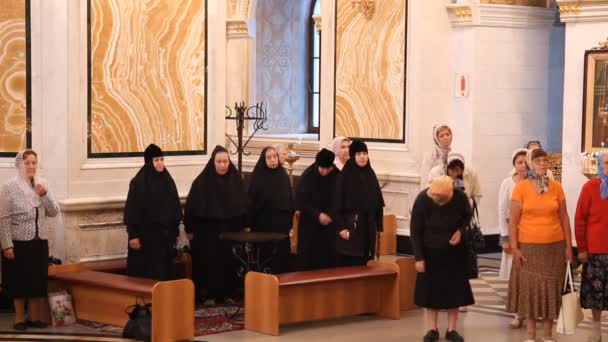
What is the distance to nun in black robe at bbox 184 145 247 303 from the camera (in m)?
9.90

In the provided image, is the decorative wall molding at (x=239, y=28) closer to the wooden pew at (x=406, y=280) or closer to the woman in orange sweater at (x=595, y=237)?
the wooden pew at (x=406, y=280)

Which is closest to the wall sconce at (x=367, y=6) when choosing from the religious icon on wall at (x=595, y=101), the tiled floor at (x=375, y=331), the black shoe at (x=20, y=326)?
the religious icon on wall at (x=595, y=101)

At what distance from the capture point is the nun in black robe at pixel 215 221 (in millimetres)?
9898

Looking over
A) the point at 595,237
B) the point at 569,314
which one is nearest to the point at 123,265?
the point at 569,314

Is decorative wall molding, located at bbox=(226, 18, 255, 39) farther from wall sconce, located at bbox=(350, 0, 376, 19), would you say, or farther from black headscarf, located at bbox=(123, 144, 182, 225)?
black headscarf, located at bbox=(123, 144, 182, 225)

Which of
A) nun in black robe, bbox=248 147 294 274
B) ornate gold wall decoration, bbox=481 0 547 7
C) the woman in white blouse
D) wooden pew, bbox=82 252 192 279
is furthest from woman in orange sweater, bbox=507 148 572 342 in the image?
ornate gold wall decoration, bbox=481 0 547 7

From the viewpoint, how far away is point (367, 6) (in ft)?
44.2

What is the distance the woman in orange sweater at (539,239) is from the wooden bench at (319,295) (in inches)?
62.5

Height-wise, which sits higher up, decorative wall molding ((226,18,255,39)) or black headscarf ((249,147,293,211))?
decorative wall molding ((226,18,255,39))

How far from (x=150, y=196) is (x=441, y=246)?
8.42ft

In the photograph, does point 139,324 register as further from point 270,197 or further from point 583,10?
point 583,10

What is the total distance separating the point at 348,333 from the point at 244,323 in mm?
845

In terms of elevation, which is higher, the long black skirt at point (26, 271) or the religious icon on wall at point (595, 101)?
the religious icon on wall at point (595, 101)

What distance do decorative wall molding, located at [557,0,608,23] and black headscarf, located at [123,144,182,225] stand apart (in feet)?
16.8
